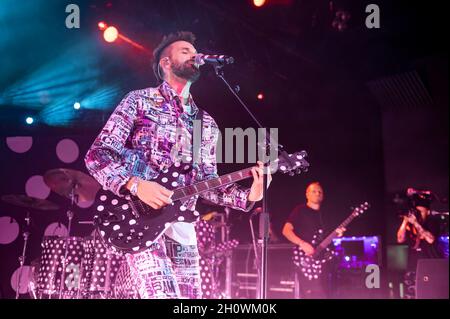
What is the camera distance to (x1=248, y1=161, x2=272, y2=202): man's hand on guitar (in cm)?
288

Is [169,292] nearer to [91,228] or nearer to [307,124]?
[91,228]

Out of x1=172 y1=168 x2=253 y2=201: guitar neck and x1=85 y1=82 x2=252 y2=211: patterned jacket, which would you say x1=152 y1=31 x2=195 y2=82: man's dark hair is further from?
x1=172 y1=168 x2=253 y2=201: guitar neck

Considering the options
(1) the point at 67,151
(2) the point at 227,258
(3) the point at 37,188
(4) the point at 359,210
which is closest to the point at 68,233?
(3) the point at 37,188

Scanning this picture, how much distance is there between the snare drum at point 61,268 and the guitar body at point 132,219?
91cm

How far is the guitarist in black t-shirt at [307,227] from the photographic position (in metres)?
4.79

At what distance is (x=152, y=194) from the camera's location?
8.84 feet

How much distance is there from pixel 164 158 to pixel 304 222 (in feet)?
7.64

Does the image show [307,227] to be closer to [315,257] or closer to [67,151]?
[315,257]

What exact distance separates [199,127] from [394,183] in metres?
4.29

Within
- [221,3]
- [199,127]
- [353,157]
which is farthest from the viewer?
[353,157]

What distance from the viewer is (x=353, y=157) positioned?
5.63 meters

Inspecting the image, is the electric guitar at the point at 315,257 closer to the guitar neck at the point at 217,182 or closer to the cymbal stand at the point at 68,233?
the guitar neck at the point at 217,182
